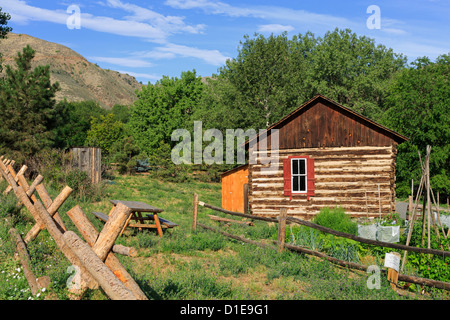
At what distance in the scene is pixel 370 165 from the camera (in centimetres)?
1520

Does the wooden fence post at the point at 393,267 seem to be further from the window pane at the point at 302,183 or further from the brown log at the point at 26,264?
the window pane at the point at 302,183

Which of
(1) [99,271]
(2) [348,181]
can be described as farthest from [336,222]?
(1) [99,271]

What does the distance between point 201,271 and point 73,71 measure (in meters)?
171

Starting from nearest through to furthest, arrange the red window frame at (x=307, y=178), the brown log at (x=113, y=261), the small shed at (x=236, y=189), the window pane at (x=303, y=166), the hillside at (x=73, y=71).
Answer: the brown log at (x=113, y=261) < the red window frame at (x=307, y=178) < the window pane at (x=303, y=166) < the small shed at (x=236, y=189) < the hillside at (x=73, y=71)

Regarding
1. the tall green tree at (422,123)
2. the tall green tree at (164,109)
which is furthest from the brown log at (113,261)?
the tall green tree at (164,109)

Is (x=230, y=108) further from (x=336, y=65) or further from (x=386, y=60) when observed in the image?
(x=386, y=60)

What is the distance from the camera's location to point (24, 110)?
2077 centimetres

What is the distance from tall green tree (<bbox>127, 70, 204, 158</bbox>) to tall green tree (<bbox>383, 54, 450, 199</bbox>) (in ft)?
84.7

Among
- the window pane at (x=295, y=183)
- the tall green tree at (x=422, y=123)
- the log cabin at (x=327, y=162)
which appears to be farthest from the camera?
the tall green tree at (x=422, y=123)

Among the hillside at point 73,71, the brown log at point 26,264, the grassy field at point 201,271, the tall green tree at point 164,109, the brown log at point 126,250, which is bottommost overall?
the grassy field at point 201,271

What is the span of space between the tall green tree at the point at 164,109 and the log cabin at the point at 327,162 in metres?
30.6

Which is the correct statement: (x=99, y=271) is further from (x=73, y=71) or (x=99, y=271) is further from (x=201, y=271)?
(x=73, y=71)

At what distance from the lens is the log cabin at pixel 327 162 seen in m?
15.1
